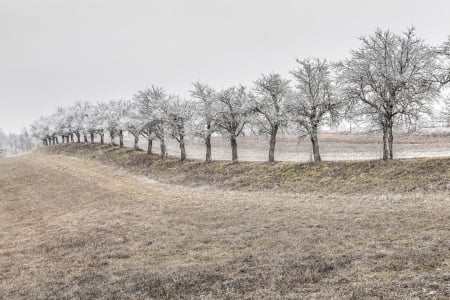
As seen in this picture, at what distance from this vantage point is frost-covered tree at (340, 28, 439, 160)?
38.8 meters

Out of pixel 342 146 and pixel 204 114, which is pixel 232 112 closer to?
pixel 204 114

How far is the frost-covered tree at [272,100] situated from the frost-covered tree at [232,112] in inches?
73.5

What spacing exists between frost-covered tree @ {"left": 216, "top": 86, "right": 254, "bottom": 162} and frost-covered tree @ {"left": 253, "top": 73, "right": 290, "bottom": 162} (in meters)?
1.87

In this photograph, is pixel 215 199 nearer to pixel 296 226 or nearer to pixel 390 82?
pixel 296 226

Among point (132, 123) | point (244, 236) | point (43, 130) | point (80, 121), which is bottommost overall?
point (244, 236)

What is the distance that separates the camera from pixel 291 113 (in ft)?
159

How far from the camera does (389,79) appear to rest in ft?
130

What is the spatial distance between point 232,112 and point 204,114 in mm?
5202

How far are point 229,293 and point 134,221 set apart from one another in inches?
732

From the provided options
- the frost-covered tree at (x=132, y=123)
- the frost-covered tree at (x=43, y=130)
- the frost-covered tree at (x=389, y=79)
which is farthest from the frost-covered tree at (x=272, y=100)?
the frost-covered tree at (x=43, y=130)

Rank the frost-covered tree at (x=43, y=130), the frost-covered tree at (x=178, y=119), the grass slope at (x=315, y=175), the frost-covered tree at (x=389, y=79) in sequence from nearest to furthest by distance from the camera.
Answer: the grass slope at (x=315, y=175) < the frost-covered tree at (x=389, y=79) < the frost-covered tree at (x=178, y=119) < the frost-covered tree at (x=43, y=130)

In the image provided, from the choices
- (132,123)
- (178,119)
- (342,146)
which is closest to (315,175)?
(178,119)

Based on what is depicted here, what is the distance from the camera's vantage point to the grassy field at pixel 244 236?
49.4ft

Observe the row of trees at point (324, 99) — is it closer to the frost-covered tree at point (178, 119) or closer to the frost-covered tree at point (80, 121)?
the frost-covered tree at point (178, 119)
